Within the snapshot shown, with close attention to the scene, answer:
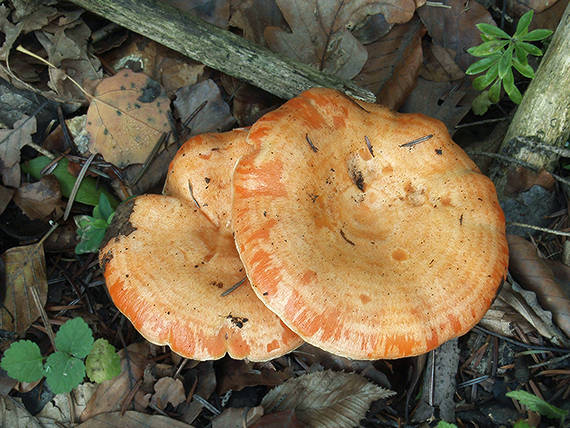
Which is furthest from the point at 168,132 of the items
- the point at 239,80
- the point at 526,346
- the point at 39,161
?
the point at 526,346

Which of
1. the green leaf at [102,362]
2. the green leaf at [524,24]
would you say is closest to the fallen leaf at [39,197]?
the green leaf at [102,362]

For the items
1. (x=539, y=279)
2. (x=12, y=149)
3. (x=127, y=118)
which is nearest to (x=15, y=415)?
(x=12, y=149)

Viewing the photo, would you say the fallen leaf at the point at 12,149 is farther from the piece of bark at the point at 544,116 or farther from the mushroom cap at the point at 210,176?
the piece of bark at the point at 544,116

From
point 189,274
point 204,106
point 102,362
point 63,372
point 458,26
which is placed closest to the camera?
point 189,274

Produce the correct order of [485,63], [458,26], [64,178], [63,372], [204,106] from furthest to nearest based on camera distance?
[458,26] → [204,106] → [64,178] → [485,63] → [63,372]

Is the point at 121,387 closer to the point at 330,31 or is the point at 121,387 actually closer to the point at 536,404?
the point at 536,404

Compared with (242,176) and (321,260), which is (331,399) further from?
(242,176)

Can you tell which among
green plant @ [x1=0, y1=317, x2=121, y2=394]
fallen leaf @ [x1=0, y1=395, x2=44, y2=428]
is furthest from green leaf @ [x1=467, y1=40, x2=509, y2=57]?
fallen leaf @ [x1=0, y1=395, x2=44, y2=428]
